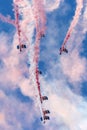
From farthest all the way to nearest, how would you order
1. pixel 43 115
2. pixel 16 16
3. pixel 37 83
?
pixel 43 115 → pixel 37 83 → pixel 16 16

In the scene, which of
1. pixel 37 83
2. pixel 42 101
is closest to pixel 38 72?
pixel 37 83

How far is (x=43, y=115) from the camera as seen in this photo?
114 meters

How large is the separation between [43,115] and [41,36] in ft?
94.5

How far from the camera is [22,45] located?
332 ft

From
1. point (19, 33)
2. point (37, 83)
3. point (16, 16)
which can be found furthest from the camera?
point (37, 83)

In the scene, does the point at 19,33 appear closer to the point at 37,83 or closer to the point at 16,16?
the point at 16,16

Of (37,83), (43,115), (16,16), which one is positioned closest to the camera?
(16,16)

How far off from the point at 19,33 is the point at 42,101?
21.2 metres

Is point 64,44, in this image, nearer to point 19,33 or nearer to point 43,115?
point 19,33

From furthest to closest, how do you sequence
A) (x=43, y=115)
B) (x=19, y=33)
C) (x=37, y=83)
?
(x=43, y=115) → (x=37, y=83) → (x=19, y=33)

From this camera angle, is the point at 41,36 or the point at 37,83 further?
the point at 37,83

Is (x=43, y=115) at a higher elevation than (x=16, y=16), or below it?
below

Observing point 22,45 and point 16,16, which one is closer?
point 16,16

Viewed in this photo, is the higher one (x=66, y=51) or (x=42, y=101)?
(x=66, y=51)
